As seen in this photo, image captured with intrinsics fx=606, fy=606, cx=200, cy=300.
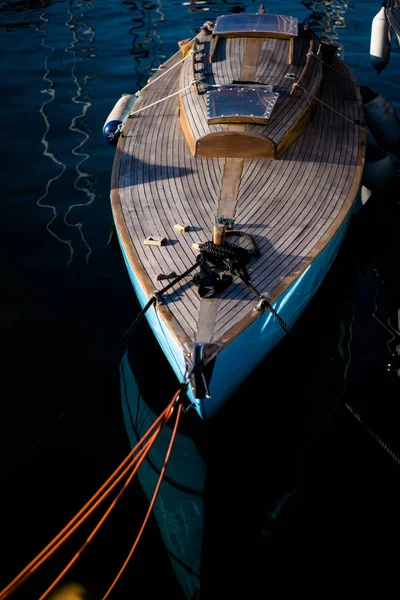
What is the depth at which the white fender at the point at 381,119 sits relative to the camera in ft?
58.4

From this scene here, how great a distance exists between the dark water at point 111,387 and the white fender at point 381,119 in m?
2.27

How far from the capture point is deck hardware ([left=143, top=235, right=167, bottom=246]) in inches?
429

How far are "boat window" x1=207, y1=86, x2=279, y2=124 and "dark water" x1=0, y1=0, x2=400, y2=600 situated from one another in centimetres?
399

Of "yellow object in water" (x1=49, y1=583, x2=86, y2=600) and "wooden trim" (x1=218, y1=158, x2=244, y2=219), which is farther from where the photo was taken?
"wooden trim" (x1=218, y1=158, x2=244, y2=219)

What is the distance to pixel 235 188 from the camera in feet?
40.3

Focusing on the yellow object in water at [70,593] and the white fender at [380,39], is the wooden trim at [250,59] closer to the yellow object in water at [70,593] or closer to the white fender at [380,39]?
the white fender at [380,39]

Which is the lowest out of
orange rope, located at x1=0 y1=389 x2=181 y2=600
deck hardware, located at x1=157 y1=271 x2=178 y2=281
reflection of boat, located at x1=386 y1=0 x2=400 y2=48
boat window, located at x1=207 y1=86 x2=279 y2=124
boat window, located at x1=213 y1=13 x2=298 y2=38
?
orange rope, located at x1=0 y1=389 x2=181 y2=600

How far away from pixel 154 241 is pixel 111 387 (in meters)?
2.89

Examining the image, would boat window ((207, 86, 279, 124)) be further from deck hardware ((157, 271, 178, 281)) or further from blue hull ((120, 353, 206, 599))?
blue hull ((120, 353, 206, 599))

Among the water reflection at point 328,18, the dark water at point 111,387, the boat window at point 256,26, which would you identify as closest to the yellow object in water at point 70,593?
the dark water at point 111,387

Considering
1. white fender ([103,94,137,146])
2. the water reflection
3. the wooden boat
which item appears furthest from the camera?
the water reflection


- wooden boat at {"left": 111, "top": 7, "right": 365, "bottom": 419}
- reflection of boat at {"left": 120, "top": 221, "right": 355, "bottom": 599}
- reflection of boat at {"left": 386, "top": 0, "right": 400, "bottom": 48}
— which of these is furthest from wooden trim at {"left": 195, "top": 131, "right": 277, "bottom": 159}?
reflection of boat at {"left": 386, "top": 0, "right": 400, "bottom": 48}

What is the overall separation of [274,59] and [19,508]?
1225cm

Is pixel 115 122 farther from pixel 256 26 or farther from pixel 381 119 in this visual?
pixel 381 119
